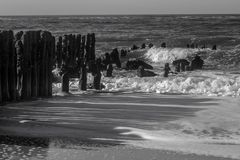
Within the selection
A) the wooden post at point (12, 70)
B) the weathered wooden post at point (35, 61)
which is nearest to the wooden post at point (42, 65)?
the weathered wooden post at point (35, 61)

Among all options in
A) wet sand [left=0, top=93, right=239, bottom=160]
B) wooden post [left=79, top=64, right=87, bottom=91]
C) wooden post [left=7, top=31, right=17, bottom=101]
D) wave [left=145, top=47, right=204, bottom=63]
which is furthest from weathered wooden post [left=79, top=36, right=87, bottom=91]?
wave [left=145, top=47, right=204, bottom=63]

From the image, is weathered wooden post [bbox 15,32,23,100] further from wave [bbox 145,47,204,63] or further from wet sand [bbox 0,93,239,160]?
wave [bbox 145,47,204,63]

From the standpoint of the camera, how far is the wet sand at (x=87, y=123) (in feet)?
24.0

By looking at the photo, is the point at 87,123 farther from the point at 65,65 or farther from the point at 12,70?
the point at 65,65

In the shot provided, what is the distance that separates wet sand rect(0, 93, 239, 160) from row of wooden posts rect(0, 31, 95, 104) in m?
0.39

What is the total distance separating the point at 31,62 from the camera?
37.4 ft

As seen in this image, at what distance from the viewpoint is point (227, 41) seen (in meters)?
35.4

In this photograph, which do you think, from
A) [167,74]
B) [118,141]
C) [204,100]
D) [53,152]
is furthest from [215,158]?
[167,74]

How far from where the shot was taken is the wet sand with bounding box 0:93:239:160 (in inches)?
288

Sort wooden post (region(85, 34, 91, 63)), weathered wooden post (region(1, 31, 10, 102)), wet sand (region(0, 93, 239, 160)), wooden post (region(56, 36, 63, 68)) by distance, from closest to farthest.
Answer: wet sand (region(0, 93, 239, 160)), weathered wooden post (region(1, 31, 10, 102)), wooden post (region(56, 36, 63, 68)), wooden post (region(85, 34, 91, 63))

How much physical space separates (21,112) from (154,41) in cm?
2799

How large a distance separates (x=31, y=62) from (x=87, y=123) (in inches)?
116

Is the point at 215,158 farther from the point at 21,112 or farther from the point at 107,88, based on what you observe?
the point at 107,88

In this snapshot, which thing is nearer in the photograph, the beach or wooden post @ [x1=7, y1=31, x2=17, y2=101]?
the beach
